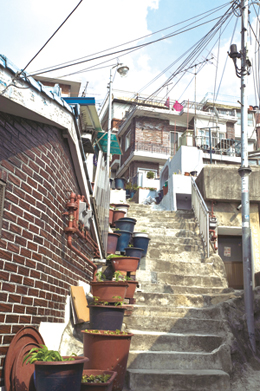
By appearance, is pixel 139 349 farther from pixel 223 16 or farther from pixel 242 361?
pixel 223 16

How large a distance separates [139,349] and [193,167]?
11.0 meters

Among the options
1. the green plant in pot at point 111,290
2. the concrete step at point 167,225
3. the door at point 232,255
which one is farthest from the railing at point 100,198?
the door at point 232,255

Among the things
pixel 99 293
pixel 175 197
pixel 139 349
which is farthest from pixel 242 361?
pixel 175 197

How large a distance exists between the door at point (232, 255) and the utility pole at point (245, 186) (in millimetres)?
4701

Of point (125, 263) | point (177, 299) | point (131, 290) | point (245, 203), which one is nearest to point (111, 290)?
point (131, 290)

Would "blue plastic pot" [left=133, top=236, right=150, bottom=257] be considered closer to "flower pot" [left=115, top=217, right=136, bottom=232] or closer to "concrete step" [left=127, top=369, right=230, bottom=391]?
"flower pot" [left=115, top=217, right=136, bottom=232]

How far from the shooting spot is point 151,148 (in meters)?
23.1

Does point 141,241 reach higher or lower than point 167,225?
lower

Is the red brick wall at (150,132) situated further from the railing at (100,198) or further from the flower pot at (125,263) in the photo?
the flower pot at (125,263)

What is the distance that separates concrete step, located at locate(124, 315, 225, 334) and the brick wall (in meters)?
1.36

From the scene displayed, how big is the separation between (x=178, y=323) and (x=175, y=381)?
3.88ft

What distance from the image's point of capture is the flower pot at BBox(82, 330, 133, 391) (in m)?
3.45

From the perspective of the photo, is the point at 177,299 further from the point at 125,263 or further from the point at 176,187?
the point at 176,187

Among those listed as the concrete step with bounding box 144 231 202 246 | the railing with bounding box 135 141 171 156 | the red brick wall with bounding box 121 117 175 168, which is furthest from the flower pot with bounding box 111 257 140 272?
the red brick wall with bounding box 121 117 175 168
